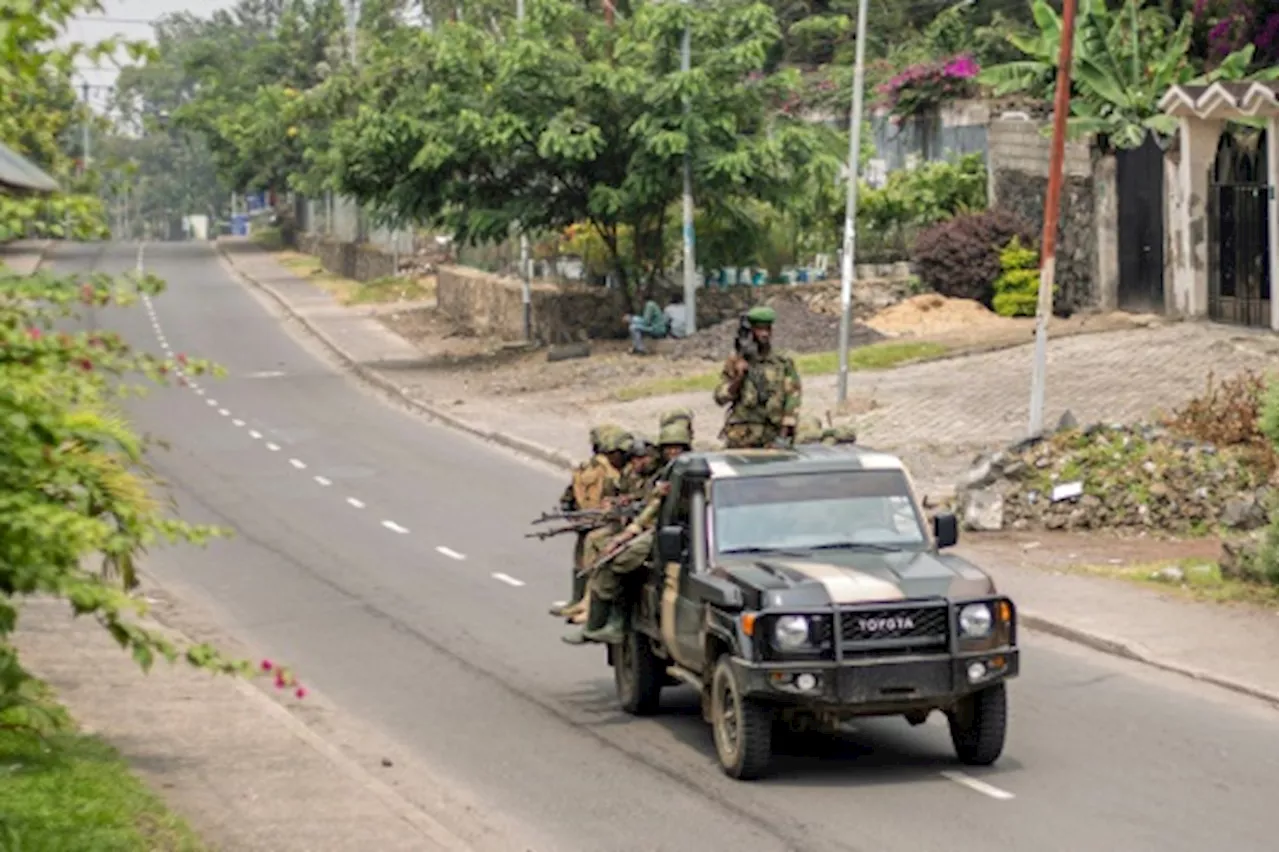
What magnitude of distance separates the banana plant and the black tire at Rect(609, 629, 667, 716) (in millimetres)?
28159

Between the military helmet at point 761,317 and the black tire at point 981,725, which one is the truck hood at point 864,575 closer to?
the black tire at point 981,725

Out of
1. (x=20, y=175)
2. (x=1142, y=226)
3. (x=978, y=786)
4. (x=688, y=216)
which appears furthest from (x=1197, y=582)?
(x=688, y=216)

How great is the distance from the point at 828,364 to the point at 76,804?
2990 cm

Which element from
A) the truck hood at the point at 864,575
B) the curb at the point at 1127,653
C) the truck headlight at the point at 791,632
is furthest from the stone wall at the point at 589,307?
the truck headlight at the point at 791,632

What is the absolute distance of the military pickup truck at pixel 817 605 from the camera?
542 inches

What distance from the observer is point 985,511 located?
25438 millimetres

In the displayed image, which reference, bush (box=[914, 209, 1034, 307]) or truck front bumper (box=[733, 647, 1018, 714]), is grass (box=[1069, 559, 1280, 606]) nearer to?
truck front bumper (box=[733, 647, 1018, 714])

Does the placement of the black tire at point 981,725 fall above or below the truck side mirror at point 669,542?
below

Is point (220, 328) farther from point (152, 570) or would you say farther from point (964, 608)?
point (964, 608)

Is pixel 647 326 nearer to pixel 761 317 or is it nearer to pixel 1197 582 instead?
pixel 1197 582

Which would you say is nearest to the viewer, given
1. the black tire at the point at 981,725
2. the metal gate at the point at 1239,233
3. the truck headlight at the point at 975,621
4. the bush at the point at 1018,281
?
the truck headlight at the point at 975,621

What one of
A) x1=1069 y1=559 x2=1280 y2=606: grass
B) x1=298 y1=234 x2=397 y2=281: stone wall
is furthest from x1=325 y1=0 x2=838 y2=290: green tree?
x1=298 y1=234 x2=397 y2=281: stone wall

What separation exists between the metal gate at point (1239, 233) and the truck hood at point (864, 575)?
2479 centimetres

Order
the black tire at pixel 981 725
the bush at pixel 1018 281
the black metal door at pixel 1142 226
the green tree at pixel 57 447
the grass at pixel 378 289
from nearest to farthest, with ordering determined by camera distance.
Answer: the green tree at pixel 57 447, the black tire at pixel 981 725, the black metal door at pixel 1142 226, the bush at pixel 1018 281, the grass at pixel 378 289
